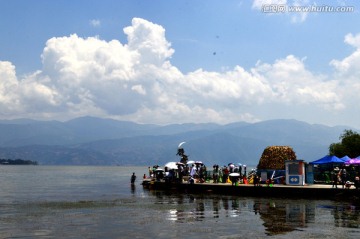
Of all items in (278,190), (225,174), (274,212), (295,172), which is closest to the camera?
(274,212)

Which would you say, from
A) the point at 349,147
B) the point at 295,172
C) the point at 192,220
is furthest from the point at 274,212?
the point at 349,147

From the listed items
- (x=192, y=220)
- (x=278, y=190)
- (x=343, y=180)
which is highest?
(x=343, y=180)

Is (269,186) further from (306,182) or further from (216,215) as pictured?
(216,215)

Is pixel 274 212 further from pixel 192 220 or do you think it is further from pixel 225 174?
pixel 225 174

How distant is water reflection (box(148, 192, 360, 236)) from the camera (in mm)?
29647

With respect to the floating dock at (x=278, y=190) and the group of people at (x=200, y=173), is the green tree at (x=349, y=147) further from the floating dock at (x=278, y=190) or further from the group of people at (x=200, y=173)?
the floating dock at (x=278, y=190)

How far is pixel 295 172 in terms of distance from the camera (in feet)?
171

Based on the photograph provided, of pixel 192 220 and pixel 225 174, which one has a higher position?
pixel 225 174

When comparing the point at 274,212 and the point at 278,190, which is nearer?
the point at 274,212

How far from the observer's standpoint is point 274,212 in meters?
36.1

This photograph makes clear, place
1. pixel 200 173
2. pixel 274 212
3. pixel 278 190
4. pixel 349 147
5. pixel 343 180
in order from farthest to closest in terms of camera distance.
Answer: pixel 349 147 < pixel 200 173 < pixel 278 190 < pixel 343 180 < pixel 274 212

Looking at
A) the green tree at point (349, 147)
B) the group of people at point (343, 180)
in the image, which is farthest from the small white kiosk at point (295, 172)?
the green tree at point (349, 147)

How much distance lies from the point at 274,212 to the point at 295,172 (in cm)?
1685

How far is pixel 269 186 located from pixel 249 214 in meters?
16.3
